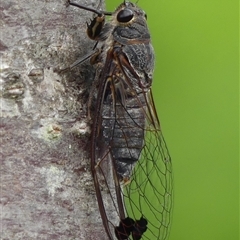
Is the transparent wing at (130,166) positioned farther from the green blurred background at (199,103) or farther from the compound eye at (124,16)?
the green blurred background at (199,103)

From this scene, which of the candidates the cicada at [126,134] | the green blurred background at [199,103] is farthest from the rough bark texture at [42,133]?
the green blurred background at [199,103]

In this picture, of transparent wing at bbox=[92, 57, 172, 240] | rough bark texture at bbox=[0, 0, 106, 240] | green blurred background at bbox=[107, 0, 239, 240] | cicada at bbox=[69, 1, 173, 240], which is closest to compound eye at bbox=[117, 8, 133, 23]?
cicada at bbox=[69, 1, 173, 240]

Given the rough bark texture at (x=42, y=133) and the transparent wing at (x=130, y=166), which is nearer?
the rough bark texture at (x=42, y=133)

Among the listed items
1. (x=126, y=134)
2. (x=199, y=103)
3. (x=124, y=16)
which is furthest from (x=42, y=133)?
(x=199, y=103)

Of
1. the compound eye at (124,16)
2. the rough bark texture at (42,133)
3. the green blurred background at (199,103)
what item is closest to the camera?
the rough bark texture at (42,133)

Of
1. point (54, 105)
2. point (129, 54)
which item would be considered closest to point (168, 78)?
point (129, 54)

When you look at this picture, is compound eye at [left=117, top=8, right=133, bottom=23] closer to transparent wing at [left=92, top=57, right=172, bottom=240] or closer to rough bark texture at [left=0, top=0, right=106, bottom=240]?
transparent wing at [left=92, top=57, right=172, bottom=240]

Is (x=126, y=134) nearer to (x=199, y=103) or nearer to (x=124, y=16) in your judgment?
(x=124, y=16)
